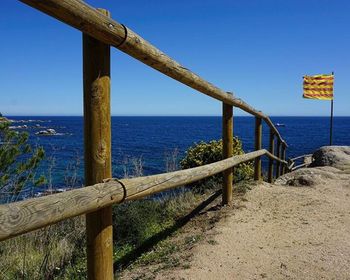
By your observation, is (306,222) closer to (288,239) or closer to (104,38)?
(288,239)

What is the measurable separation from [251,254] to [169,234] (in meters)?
1.21

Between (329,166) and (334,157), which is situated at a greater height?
(334,157)

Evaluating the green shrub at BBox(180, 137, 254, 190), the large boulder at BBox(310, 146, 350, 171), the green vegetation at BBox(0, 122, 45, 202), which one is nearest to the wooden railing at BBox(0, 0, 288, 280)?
the green vegetation at BBox(0, 122, 45, 202)

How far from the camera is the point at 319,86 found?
50.5ft

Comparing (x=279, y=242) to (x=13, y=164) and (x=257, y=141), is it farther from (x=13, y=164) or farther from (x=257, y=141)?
(x=13, y=164)

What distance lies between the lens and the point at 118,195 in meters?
2.71

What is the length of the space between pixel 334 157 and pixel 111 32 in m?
11.7

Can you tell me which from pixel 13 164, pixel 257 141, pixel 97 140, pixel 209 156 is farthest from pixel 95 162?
pixel 209 156

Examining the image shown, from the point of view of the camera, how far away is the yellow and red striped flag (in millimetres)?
15359

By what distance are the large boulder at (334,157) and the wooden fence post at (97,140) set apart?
34.2ft

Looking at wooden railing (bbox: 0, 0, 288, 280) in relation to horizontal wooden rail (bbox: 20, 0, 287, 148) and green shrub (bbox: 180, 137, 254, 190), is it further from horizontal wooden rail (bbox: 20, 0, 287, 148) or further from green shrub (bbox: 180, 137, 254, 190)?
green shrub (bbox: 180, 137, 254, 190)

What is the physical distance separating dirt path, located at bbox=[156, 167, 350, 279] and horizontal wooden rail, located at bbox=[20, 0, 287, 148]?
1.70 meters

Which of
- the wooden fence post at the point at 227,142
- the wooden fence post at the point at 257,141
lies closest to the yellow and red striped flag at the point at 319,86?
the wooden fence post at the point at 257,141

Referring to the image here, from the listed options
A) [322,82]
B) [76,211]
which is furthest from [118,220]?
[322,82]
